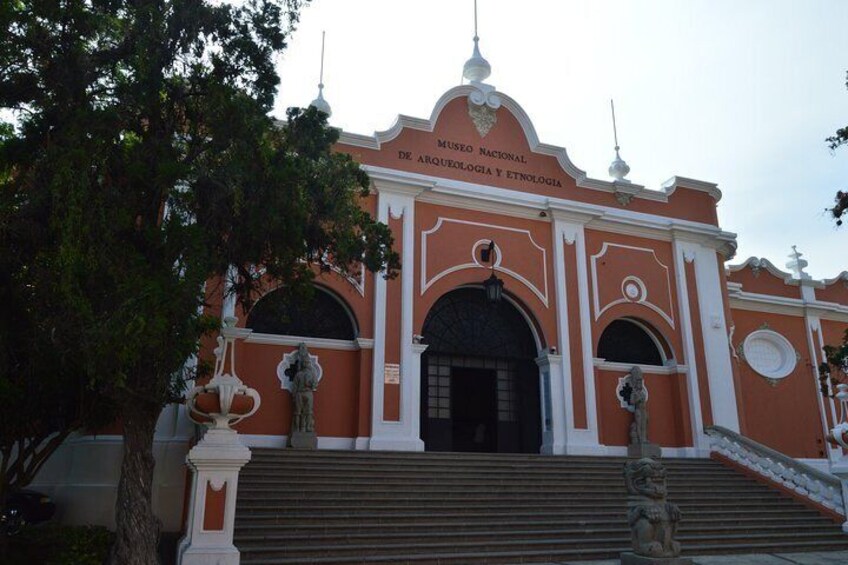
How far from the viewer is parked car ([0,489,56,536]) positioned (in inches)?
425

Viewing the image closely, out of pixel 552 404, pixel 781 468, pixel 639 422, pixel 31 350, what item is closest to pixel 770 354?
pixel 639 422

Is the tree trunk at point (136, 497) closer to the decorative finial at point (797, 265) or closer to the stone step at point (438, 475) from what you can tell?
the stone step at point (438, 475)

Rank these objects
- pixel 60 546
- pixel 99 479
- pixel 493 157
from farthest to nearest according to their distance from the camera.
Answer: pixel 493 157
pixel 99 479
pixel 60 546

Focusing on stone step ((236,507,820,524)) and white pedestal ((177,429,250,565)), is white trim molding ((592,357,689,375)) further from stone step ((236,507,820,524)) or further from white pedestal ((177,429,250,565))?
white pedestal ((177,429,250,565))

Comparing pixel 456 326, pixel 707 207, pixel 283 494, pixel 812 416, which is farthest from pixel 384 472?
pixel 812 416

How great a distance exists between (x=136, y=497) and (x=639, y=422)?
1174 cm

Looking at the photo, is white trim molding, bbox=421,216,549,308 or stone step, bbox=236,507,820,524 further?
white trim molding, bbox=421,216,549,308

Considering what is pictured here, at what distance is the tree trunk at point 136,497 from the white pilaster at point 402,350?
6482 mm

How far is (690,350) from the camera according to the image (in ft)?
56.9

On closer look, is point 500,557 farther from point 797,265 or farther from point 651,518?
point 797,265

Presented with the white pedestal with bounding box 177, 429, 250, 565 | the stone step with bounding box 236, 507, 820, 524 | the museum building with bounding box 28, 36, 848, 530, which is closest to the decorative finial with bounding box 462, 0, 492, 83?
the museum building with bounding box 28, 36, 848, 530

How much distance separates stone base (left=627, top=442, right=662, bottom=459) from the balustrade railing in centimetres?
146

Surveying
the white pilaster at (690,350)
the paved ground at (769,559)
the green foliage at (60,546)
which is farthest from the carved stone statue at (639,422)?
the green foliage at (60,546)

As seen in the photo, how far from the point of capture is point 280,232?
817cm
